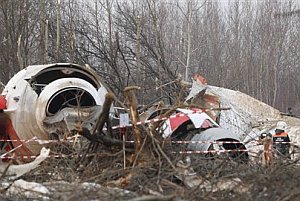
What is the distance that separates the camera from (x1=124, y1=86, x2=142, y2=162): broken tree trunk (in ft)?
20.6

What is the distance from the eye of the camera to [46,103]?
9.00 meters

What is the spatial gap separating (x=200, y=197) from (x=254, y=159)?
252 centimetres

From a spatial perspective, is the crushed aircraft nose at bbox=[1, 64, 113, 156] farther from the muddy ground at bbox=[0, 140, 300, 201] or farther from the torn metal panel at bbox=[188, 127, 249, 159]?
the muddy ground at bbox=[0, 140, 300, 201]

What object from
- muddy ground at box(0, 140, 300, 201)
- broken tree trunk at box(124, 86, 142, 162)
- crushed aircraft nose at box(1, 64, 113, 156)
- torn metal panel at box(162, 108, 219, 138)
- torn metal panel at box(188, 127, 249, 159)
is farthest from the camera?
crushed aircraft nose at box(1, 64, 113, 156)

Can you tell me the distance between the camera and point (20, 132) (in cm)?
905

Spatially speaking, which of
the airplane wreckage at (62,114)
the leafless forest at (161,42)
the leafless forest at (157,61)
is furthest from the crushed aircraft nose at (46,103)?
the leafless forest at (161,42)

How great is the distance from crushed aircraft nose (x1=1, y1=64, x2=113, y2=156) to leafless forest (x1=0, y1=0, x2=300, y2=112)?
4.82 meters

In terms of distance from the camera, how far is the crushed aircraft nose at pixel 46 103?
29.1 ft

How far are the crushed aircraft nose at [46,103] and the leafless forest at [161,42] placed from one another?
4.82 metres

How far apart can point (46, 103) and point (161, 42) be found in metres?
11.6

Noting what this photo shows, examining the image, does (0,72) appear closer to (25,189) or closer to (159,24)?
(159,24)

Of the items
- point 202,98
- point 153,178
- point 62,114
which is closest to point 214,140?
point 202,98

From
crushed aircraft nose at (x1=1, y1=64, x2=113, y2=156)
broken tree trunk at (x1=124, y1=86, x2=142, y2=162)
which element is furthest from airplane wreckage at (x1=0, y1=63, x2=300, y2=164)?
broken tree trunk at (x1=124, y1=86, x2=142, y2=162)

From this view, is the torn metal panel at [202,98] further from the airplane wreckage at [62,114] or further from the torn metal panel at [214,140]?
the torn metal panel at [214,140]
